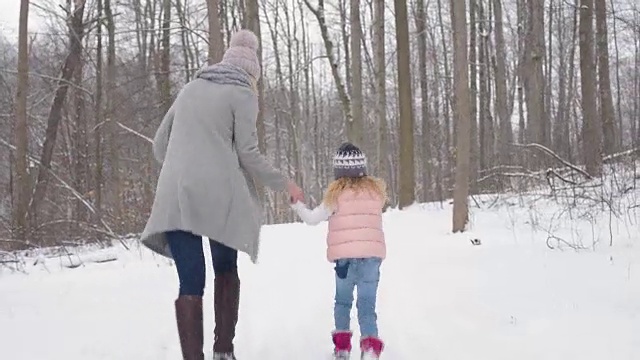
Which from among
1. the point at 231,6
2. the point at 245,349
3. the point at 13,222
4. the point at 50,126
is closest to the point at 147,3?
the point at 231,6

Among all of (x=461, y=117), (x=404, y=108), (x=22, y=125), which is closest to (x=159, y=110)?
(x=22, y=125)

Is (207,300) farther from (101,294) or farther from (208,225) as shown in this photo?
(208,225)

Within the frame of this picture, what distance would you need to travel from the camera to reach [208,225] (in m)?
3.32

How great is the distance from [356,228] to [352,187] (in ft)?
0.84

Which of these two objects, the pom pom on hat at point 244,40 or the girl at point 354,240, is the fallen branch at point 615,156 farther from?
the pom pom on hat at point 244,40

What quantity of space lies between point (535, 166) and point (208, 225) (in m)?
12.2

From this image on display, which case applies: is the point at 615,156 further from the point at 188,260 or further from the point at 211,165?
the point at 188,260

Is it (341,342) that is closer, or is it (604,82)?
(341,342)

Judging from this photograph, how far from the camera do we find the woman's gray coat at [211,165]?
10.8ft

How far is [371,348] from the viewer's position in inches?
151

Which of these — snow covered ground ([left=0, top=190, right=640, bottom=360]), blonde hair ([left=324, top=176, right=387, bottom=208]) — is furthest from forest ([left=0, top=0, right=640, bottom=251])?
blonde hair ([left=324, top=176, right=387, bottom=208])

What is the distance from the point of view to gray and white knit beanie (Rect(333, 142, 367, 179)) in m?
4.02

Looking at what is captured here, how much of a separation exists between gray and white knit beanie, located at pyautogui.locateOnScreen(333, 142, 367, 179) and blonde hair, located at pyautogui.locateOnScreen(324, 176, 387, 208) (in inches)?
1.3

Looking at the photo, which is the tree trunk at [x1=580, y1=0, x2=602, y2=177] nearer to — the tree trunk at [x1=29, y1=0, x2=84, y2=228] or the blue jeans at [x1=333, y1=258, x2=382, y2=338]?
the blue jeans at [x1=333, y1=258, x2=382, y2=338]
